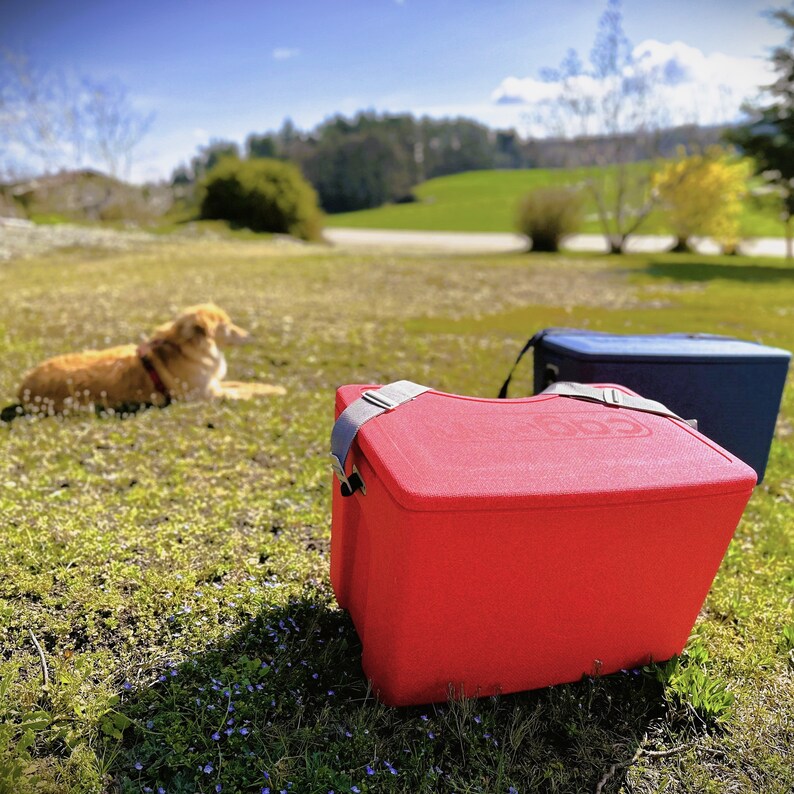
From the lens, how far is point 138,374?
656 cm

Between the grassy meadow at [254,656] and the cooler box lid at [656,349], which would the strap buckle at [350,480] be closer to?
the grassy meadow at [254,656]

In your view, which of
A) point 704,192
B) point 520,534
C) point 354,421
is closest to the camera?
point 520,534

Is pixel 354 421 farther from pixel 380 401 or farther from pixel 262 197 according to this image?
pixel 262 197

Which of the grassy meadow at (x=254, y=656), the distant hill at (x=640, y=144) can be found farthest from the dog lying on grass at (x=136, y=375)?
the distant hill at (x=640, y=144)

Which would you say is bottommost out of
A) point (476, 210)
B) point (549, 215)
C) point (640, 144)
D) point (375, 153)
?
point (549, 215)

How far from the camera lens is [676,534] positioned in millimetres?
2652

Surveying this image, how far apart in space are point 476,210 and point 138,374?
2685 inches

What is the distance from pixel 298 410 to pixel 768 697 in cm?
484

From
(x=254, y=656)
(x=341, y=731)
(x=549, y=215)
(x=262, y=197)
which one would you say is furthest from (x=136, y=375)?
(x=262, y=197)

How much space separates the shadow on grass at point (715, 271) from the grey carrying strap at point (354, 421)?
18.4 meters

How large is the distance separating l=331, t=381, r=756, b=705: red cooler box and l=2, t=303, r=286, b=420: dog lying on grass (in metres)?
4.17

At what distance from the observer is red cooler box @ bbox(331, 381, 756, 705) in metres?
2.40

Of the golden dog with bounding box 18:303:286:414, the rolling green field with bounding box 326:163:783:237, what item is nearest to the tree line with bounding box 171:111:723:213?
the rolling green field with bounding box 326:163:783:237

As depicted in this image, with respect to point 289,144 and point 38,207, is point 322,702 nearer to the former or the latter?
point 38,207
